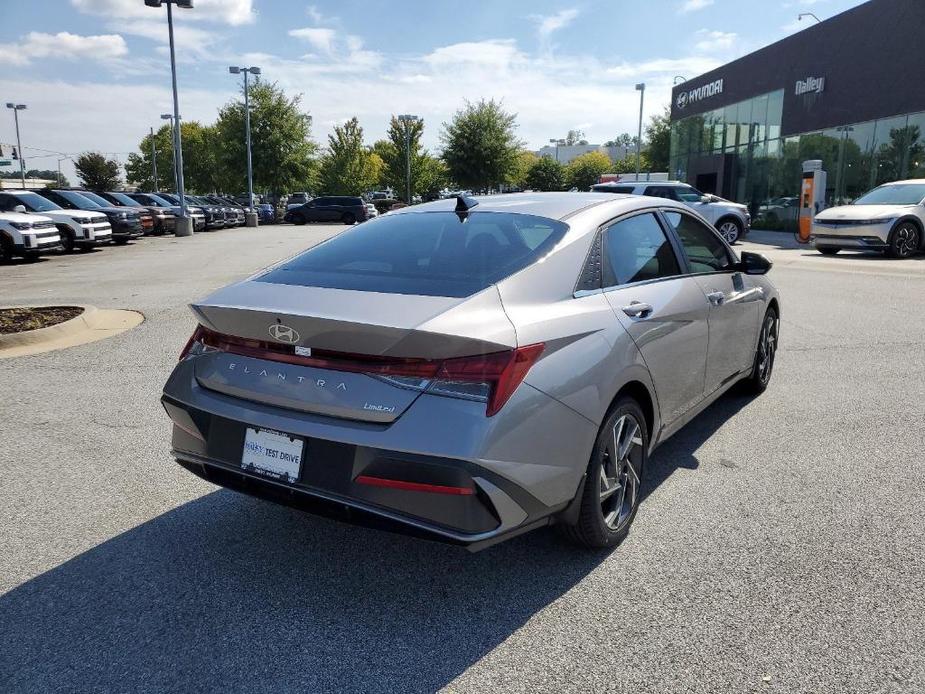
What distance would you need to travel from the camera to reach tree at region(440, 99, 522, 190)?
5562 centimetres

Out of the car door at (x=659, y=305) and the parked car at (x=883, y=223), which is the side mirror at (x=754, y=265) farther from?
the parked car at (x=883, y=223)

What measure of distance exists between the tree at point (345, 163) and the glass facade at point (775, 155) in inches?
1349

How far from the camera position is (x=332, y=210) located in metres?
44.1

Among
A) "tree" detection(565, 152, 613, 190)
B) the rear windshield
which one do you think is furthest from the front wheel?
"tree" detection(565, 152, 613, 190)

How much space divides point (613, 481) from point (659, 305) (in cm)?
100

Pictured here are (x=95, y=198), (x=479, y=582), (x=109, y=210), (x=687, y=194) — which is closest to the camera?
(x=479, y=582)

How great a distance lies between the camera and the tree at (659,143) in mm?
68938

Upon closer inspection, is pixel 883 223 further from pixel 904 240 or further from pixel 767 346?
pixel 767 346

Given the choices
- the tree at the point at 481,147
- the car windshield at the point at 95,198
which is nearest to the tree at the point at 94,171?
the tree at the point at 481,147

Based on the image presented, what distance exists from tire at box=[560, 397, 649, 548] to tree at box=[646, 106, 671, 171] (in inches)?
2729

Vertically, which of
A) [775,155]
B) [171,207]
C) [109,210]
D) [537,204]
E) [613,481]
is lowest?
[613,481]

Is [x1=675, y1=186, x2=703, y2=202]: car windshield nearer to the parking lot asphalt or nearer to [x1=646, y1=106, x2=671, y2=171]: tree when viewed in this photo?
the parking lot asphalt

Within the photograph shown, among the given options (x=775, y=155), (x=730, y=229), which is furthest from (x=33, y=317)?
(x=775, y=155)

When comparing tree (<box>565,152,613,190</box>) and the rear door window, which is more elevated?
tree (<box>565,152,613,190</box>)
